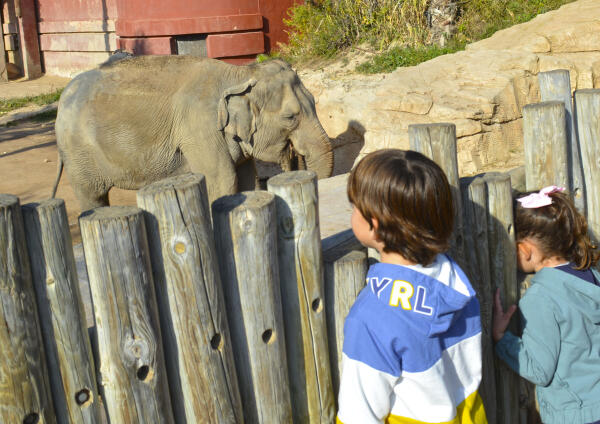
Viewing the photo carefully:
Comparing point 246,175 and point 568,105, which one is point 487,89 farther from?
point 568,105

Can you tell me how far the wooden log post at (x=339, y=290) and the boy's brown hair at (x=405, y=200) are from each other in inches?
17.8

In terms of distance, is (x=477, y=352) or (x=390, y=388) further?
(x=477, y=352)

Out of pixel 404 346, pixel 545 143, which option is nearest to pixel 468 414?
pixel 404 346

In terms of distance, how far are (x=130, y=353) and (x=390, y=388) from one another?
74cm

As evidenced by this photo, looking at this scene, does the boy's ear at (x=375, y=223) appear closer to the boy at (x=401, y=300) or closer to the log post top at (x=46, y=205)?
the boy at (x=401, y=300)

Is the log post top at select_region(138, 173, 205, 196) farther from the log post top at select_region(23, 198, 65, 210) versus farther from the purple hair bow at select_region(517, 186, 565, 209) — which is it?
the purple hair bow at select_region(517, 186, 565, 209)

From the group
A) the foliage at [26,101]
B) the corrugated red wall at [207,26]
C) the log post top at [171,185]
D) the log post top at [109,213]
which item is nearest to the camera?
the log post top at [109,213]

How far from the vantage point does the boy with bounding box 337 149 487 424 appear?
1.93 m

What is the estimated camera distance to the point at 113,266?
1.89 metres

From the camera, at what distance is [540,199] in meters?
2.65

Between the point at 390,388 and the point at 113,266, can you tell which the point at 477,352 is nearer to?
the point at 390,388

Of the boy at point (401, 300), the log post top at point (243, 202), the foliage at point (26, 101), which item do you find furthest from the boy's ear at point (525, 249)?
the foliage at point (26, 101)

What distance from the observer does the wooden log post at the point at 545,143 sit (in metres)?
3.04

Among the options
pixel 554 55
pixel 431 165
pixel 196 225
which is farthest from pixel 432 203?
pixel 554 55
